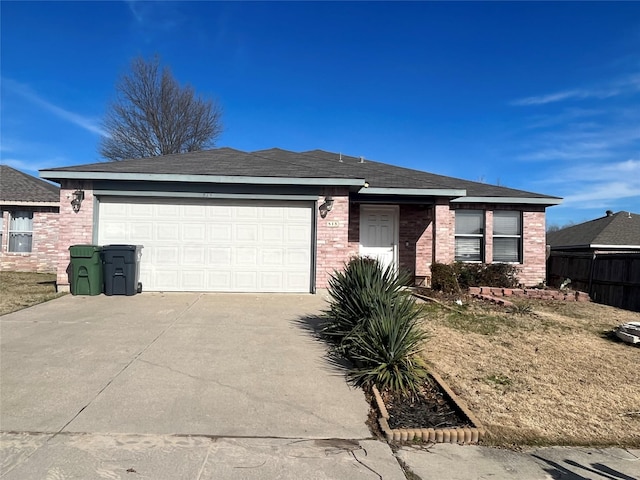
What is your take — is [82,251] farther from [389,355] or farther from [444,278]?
[444,278]

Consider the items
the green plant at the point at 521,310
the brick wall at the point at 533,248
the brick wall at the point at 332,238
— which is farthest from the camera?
the brick wall at the point at 533,248

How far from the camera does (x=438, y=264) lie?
11969 millimetres

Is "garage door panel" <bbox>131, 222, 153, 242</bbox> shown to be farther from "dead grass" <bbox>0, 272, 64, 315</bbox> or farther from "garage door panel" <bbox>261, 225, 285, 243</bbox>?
"garage door panel" <bbox>261, 225, 285, 243</bbox>

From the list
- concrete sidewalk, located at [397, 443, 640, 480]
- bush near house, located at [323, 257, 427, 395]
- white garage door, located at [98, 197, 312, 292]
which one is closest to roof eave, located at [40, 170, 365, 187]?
white garage door, located at [98, 197, 312, 292]

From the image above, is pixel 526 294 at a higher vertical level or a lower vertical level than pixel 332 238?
lower

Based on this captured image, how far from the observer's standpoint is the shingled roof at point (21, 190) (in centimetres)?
1689

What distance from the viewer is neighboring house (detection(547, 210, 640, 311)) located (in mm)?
11430

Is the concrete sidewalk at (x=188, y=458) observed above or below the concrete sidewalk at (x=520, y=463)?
above

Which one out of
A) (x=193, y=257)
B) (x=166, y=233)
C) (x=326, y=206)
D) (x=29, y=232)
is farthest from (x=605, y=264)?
(x=29, y=232)

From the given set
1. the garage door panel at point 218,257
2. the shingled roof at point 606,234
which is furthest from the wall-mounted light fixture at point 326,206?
the shingled roof at point 606,234

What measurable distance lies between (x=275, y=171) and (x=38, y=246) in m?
12.0

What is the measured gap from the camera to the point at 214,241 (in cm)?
1069

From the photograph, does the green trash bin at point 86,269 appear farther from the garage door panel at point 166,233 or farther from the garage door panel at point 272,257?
the garage door panel at point 272,257

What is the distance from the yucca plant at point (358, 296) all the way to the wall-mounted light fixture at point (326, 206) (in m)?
3.79
